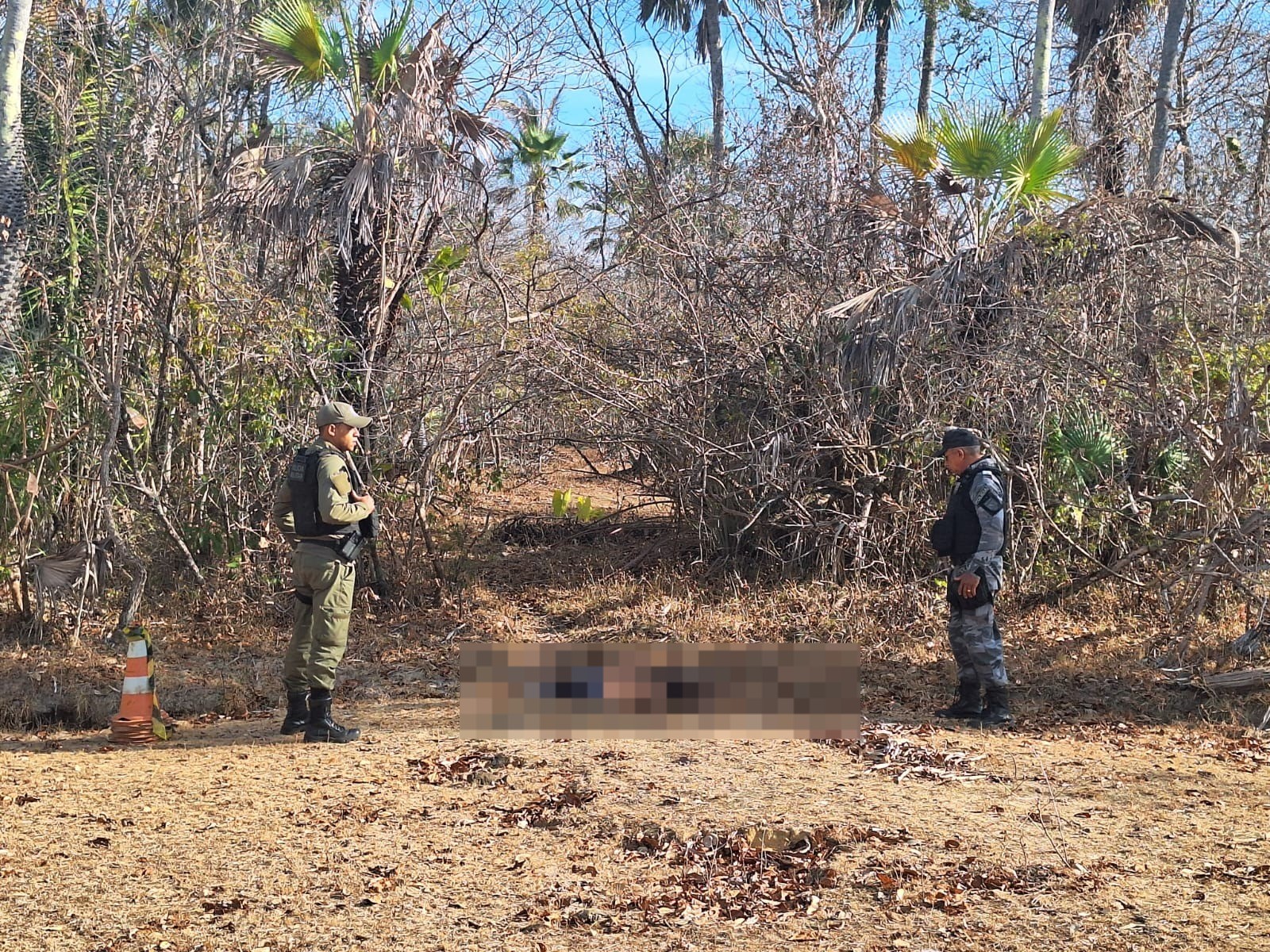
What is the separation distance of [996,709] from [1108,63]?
9.09m

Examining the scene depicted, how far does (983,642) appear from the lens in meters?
6.59

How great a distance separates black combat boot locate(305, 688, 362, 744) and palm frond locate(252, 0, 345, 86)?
17.2 ft

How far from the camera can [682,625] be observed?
339 inches

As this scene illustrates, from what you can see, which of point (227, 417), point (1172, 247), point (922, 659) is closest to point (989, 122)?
point (1172, 247)

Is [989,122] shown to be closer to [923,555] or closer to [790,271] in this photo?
[790,271]

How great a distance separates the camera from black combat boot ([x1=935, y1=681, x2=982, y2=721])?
6.74 meters

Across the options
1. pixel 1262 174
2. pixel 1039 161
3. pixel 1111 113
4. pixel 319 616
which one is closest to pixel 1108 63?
pixel 1111 113

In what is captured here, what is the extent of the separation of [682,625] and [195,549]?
3.80 meters

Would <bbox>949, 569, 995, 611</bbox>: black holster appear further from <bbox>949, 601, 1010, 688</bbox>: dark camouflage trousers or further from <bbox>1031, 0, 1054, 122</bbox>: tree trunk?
<bbox>1031, 0, 1054, 122</bbox>: tree trunk

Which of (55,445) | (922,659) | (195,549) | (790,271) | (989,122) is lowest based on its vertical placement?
(922,659)

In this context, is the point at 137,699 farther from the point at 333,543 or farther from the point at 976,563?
the point at 976,563

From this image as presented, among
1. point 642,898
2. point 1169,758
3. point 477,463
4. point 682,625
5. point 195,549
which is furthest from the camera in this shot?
point 477,463

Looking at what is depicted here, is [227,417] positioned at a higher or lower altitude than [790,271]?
lower

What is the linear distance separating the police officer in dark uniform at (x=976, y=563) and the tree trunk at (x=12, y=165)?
7.33 metres
